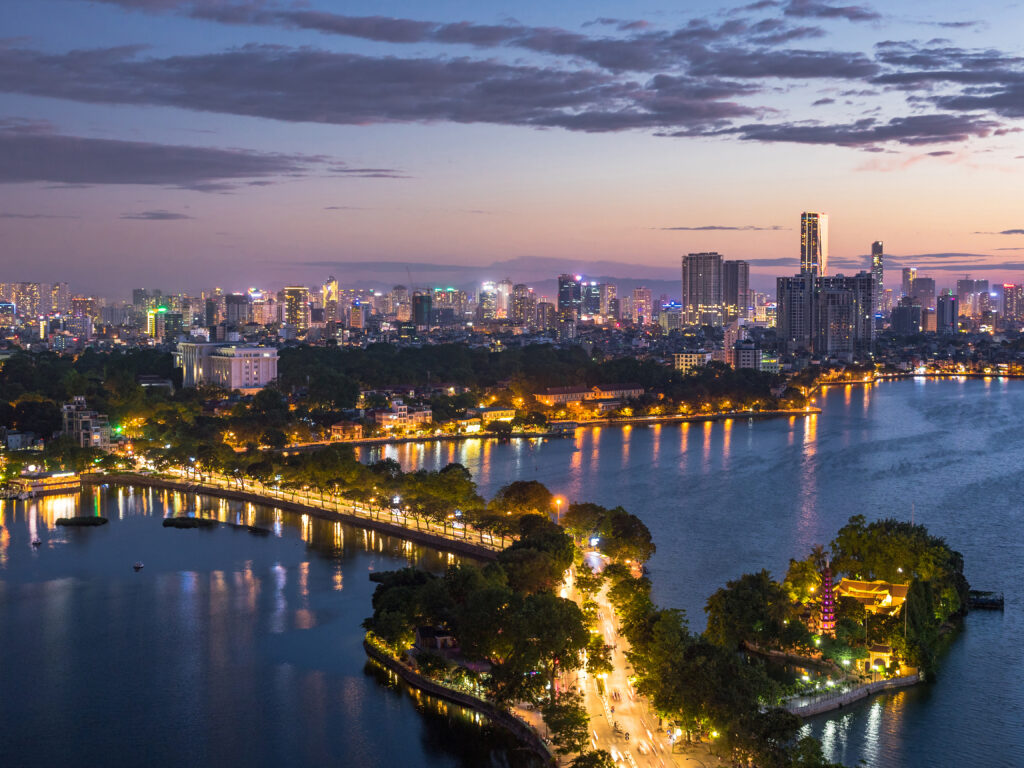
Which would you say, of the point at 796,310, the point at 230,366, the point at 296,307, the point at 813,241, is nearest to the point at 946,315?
the point at 813,241

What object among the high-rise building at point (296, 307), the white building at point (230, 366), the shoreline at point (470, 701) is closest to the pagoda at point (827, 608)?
the shoreline at point (470, 701)

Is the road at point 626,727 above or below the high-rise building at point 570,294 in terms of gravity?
below

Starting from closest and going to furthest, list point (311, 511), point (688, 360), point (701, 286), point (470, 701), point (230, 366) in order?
1. point (470, 701)
2. point (311, 511)
3. point (230, 366)
4. point (688, 360)
5. point (701, 286)

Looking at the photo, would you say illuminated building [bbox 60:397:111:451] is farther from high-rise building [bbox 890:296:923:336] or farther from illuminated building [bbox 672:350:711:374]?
high-rise building [bbox 890:296:923:336]

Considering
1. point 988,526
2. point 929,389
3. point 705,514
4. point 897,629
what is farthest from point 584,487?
point 929,389

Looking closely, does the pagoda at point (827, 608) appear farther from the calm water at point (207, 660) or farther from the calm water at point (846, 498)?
the calm water at point (207, 660)

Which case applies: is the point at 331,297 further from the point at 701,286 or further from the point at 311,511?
the point at 311,511
